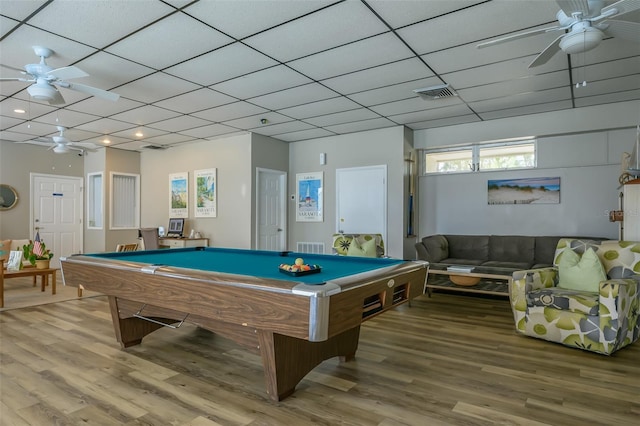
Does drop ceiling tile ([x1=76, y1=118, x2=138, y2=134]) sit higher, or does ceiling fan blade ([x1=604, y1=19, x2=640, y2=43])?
drop ceiling tile ([x1=76, y1=118, x2=138, y2=134])

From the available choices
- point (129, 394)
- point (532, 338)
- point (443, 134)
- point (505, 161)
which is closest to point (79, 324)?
point (129, 394)

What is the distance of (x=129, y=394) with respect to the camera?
236 cm

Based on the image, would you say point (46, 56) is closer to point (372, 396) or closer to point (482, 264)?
point (372, 396)

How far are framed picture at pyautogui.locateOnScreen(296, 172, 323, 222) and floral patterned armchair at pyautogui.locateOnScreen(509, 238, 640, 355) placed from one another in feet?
13.1

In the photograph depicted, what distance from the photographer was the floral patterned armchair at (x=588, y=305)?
3.03 meters

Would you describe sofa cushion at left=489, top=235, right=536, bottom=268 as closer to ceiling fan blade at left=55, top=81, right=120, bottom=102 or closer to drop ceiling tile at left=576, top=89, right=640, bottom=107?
drop ceiling tile at left=576, top=89, right=640, bottom=107

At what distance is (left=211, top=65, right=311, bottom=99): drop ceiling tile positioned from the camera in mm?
3873

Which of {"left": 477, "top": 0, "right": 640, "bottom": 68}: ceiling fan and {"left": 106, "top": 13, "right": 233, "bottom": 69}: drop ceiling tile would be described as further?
{"left": 106, "top": 13, "right": 233, "bottom": 69}: drop ceiling tile

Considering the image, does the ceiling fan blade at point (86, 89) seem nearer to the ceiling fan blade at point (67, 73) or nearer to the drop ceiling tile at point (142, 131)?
the ceiling fan blade at point (67, 73)

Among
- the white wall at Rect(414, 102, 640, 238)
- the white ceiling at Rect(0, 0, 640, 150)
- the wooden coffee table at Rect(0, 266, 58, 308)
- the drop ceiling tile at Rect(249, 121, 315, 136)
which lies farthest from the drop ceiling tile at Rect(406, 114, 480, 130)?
the wooden coffee table at Rect(0, 266, 58, 308)

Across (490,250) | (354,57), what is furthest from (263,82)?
(490,250)

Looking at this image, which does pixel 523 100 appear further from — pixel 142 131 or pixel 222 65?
pixel 142 131

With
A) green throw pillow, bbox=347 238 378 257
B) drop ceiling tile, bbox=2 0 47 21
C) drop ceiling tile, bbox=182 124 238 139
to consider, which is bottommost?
green throw pillow, bbox=347 238 378 257

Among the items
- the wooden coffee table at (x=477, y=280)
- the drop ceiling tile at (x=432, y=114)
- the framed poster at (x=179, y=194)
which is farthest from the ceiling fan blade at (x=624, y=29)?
the framed poster at (x=179, y=194)
